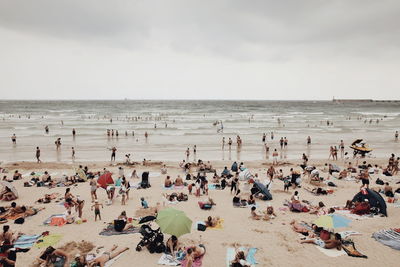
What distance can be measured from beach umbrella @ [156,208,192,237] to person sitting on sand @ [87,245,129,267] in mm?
1451

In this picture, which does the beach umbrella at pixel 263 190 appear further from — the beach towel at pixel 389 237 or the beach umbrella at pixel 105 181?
the beach umbrella at pixel 105 181

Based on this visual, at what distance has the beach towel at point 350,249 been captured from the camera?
315 inches

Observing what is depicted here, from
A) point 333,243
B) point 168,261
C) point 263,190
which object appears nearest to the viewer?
point 168,261

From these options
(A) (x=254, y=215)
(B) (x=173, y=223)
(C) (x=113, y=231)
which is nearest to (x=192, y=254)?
(B) (x=173, y=223)

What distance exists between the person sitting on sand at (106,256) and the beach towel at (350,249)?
257 inches

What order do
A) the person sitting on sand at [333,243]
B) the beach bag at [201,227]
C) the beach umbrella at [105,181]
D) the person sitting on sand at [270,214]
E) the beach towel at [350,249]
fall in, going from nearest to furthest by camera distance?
the beach towel at [350,249], the person sitting on sand at [333,243], the beach bag at [201,227], the person sitting on sand at [270,214], the beach umbrella at [105,181]

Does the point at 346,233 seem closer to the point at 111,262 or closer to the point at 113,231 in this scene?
the point at 111,262

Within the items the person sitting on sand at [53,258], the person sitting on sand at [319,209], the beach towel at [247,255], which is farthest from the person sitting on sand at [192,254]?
the person sitting on sand at [319,209]

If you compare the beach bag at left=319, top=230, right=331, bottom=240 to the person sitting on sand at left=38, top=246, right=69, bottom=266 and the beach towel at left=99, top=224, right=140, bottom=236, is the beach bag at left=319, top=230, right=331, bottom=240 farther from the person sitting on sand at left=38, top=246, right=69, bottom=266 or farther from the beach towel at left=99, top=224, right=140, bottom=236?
the person sitting on sand at left=38, top=246, right=69, bottom=266

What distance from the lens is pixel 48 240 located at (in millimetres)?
8656

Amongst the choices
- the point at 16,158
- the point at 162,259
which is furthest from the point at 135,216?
the point at 16,158

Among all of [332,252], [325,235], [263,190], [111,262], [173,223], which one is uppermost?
[173,223]

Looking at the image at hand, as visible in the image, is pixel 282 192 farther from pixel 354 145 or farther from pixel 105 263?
pixel 354 145

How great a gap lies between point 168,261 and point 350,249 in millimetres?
5368
